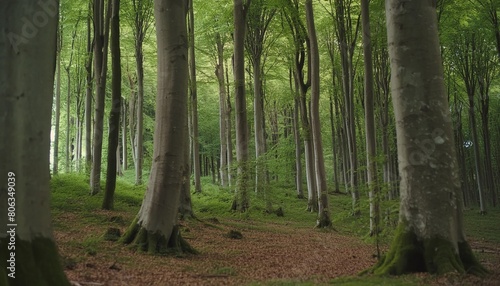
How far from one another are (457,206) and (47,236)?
14.5 feet

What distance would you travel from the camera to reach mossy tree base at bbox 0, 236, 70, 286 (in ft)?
10.1

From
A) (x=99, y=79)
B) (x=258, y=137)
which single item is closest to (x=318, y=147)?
(x=258, y=137)

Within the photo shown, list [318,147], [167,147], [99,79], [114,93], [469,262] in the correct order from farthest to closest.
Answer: [99,79] < [318,147] < [114,93] < [167,147] < [469,262]

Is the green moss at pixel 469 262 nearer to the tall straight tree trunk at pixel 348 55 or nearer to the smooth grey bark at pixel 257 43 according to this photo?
the tall straight tree trunk at pixel 348 55

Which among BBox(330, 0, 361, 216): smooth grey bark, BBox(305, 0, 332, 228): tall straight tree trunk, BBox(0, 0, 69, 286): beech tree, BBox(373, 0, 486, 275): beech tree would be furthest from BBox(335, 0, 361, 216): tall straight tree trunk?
BBox(0, 0, 69, 286): beech tree

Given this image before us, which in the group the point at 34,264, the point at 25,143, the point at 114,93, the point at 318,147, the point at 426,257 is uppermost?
the point at 114,93

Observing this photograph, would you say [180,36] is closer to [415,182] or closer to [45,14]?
Answer: [45,14]

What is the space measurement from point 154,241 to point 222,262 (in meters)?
1.22

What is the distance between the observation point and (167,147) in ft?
23.6

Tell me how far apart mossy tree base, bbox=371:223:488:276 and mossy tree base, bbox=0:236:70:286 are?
3.51 meters

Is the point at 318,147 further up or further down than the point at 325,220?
further up

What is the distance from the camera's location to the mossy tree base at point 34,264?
121 inches

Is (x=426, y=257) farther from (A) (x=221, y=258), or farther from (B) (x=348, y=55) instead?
(B) (x=348, y=55)

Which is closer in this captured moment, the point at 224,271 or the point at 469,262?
the point at 469,262
